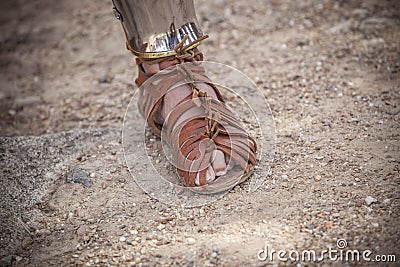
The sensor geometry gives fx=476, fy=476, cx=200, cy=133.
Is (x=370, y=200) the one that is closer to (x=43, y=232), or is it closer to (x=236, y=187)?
(x=236, y=187)

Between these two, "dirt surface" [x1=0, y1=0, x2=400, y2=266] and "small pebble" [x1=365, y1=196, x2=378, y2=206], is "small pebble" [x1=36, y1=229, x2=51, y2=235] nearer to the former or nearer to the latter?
"dirt surface" [x1=0, y1=0, x2=400, y2=266]

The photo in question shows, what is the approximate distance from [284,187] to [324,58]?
816mm

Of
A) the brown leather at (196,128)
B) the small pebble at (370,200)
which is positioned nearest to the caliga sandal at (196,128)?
the brown leather at (196,128)

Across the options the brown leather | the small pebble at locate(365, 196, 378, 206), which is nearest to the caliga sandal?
the brown leather

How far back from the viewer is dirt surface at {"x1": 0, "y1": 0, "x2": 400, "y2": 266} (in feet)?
3.79

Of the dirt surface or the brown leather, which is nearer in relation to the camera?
the dirt surface

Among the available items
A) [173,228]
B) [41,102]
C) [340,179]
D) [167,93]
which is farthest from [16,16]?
[340,179]

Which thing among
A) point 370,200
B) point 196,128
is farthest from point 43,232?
point 370,200

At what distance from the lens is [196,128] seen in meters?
1.30

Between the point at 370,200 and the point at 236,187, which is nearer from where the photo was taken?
the point at 370,200

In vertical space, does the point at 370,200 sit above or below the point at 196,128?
below

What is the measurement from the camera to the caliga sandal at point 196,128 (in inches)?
50.1

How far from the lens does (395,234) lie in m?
1.09

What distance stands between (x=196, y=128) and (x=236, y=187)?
7.7 inches
